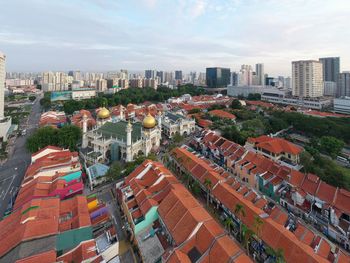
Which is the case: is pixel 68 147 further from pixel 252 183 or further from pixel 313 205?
pixel 313 205

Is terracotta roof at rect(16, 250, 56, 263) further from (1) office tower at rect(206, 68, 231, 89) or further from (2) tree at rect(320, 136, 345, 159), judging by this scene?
(1) office tower at rect(206, 68, 231, 89)

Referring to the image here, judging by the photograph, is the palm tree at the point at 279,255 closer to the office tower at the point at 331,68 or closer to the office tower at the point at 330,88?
the office tower at the point at 330,88

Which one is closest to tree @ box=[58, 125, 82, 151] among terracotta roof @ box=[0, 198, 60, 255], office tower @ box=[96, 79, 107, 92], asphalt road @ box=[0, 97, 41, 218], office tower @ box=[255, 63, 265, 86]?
asphalt road @ box=[0, 97, 41, 218]

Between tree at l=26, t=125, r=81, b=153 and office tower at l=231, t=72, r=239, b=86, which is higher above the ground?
office tower at l=231, t=72, r=239, b=86

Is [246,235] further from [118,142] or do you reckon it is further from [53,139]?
[53,139]

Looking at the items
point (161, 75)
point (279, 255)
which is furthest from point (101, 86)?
point (279, 255)
